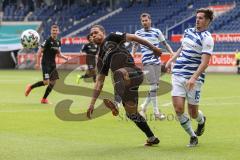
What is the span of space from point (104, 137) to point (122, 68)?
1.53m

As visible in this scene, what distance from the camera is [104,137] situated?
11.5m

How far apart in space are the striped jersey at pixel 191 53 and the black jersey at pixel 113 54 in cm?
88

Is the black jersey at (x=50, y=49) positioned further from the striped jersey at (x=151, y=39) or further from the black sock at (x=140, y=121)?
the black sock at (x=140, y=121)

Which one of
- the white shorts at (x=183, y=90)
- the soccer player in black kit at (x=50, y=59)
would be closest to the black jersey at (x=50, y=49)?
the soccer player in black kit at (x=50, y=59)

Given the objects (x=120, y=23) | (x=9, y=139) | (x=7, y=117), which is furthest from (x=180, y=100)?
(x=120, y=23)

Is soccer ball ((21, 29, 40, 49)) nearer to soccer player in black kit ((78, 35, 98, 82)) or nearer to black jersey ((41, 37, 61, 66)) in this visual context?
black jersey ((41, 37, 61, 66))

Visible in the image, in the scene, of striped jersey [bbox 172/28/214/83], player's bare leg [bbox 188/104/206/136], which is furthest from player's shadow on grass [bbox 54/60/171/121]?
striped jersey [bbox 172/28/214/83]

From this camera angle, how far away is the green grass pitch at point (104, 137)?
9453 millimetres

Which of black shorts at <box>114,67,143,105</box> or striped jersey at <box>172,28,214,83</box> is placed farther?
black shorts at <box>114,67,143,105</box>

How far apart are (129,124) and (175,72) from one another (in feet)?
11.4

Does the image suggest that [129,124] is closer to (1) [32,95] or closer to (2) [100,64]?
(2) [100,64]

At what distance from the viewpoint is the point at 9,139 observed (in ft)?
36.4

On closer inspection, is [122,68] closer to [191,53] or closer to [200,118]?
[191,53]

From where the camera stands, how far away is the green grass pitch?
31.0 feet
